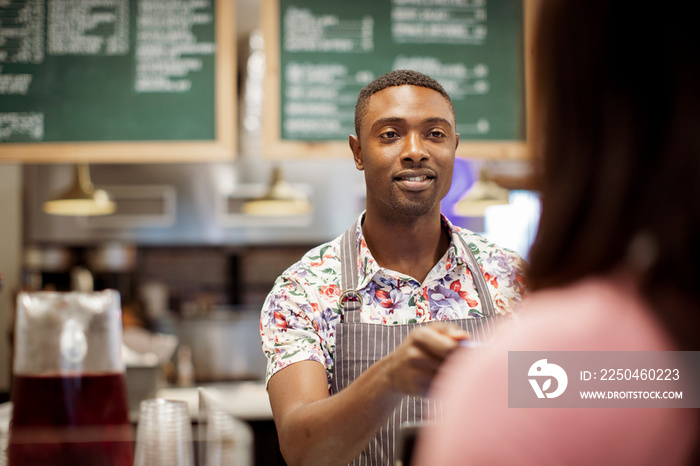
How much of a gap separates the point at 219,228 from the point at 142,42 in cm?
351

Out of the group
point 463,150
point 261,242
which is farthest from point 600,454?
point 261,242

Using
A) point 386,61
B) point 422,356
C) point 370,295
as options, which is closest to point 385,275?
point 370,295

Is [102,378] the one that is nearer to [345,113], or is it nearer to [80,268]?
[345,113]

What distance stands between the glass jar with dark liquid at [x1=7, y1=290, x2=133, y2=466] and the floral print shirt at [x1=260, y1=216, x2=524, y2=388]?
1.64ft

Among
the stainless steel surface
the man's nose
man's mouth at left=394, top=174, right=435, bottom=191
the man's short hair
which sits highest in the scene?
the man's short hair

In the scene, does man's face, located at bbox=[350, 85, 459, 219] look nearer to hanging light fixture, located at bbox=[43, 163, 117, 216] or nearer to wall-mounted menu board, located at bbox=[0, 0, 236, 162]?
wall-mounted menu board, located at bbox=[0, 0, 236, 162]

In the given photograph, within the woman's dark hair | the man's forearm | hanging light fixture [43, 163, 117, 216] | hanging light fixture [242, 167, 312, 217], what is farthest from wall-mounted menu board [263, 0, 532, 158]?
hanging light fixture [43, 163, 117, 216]

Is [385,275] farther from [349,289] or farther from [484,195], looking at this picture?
[484,195]

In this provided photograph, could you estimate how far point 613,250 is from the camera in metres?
0.59

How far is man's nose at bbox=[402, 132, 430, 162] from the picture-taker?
143 centimetres

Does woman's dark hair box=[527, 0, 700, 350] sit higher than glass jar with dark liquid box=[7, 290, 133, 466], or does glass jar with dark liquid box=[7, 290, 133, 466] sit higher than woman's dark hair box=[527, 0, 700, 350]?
woman's dark hair box=[527, 0, 700, 350]

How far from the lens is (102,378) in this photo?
2.83ft

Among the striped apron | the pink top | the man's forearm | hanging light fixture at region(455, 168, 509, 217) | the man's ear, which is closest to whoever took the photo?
the pink top

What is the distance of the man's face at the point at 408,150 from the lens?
1445 mm
